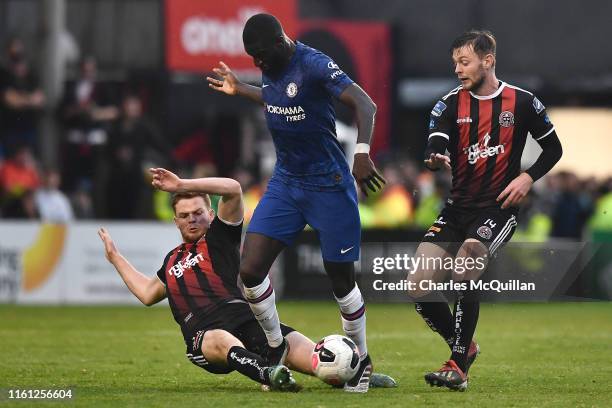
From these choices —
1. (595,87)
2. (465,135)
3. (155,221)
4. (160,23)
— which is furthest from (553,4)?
(465,135)

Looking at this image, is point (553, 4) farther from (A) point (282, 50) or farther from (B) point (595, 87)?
(A) point (282, 50)

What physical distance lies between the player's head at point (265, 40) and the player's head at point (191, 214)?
1.21 meters

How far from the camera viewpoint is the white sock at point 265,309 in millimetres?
9234

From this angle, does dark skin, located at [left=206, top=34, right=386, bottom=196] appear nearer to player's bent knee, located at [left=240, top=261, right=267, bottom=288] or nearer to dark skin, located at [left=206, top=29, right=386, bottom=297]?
dark skin, located at [left=206, top=29, right=386, bottom=297]

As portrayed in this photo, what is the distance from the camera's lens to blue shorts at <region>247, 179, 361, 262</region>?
9.13 meters

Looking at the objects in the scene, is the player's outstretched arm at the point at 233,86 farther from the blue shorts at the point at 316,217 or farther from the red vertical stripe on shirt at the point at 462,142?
the red vertical stripe on shirt at the point at 462,142

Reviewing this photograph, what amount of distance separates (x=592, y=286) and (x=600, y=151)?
11.9 m

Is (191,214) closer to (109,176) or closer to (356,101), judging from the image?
(356,101)

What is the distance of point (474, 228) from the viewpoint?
9.58 meters

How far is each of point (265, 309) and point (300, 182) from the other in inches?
33.1

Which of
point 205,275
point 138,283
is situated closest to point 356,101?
point 205,275

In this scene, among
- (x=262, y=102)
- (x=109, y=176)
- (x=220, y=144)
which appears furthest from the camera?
(x=220, y=144)

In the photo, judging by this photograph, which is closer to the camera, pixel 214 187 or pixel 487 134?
pixel 214 187

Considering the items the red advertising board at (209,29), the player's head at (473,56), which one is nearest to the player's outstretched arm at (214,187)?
the player's head at (473,56)
